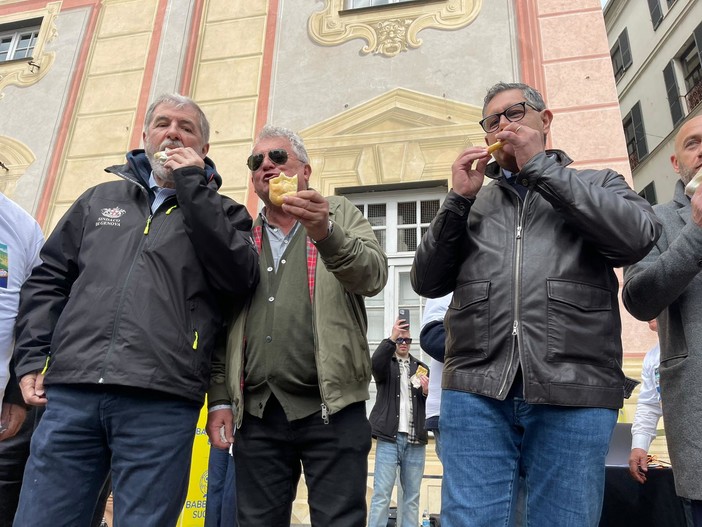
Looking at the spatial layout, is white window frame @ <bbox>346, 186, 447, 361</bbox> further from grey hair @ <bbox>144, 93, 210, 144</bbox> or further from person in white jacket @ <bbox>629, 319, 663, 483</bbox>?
grey hair @ <bbox>144, 93, 210, 144</bbox>

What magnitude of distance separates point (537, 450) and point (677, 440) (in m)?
0.60

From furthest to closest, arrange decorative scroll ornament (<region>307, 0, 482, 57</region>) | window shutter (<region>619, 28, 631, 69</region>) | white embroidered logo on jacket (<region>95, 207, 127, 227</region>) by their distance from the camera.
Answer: window shutter (<region>619, 28, 631, 69</region>) → decorative scroll ornament (<region>307, 0, 482, 57</region>) → white embroidered logo on jacket (<region>95, 207, 127, 227</region>)

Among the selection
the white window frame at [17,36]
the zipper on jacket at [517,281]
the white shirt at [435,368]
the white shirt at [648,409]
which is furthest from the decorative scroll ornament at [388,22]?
the zipper on jacket at [517,281]

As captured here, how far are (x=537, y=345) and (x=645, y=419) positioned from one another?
6.36 ft

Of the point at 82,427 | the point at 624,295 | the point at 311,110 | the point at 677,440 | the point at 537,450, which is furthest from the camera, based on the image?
the point at 311,110

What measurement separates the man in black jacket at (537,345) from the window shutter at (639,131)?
1528cm

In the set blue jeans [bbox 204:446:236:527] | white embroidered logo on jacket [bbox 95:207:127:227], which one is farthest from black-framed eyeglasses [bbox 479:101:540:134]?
blue jeans [bbox 204:446:236:527]

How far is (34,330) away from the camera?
6.16ft

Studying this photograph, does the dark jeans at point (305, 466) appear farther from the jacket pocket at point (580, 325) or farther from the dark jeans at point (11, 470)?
the dark jeans at point (11, 470)

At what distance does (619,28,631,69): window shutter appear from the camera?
16.0 meters

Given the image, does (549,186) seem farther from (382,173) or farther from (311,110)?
(311,110)

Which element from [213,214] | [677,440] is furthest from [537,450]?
[213,214]

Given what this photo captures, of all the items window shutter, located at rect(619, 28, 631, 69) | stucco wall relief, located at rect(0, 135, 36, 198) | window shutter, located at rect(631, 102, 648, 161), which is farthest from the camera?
window shutter, located at rect(619, 28, 631, 69)

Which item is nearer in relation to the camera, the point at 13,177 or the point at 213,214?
the point at 213,214
